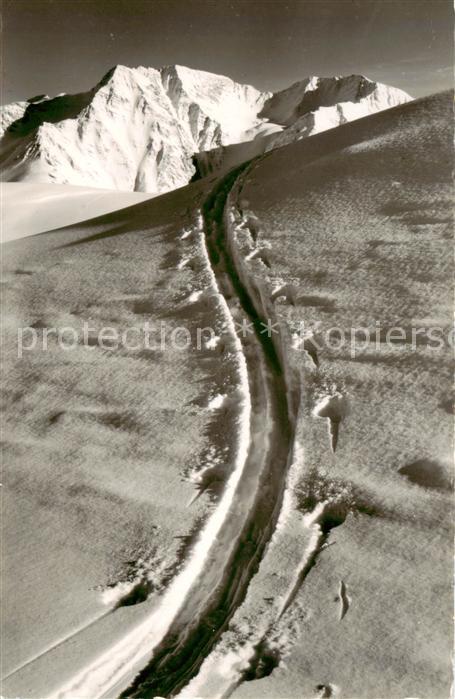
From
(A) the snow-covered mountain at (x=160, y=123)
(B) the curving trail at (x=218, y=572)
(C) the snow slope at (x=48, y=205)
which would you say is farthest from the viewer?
(A) the snow-covered mountain at (x=160, y=123)

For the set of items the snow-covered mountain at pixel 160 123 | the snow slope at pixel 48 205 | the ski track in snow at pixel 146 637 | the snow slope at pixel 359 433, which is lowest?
the ski track in snow at pixel 146 637

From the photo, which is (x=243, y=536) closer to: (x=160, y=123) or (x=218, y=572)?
(x=218, y=572)

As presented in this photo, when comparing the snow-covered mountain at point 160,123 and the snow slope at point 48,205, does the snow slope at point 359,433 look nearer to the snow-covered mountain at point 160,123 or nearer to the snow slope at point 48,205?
the snow slope at point 48,205

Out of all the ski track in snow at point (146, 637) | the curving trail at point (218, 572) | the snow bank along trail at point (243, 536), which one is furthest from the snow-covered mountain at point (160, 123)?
the ski track in snow at point (146, 637)

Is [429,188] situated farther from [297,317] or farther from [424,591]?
[424,591]

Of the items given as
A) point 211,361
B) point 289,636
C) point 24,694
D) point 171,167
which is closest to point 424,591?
point 289,636

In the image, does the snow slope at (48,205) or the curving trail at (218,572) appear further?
the snow slope at (48,205)

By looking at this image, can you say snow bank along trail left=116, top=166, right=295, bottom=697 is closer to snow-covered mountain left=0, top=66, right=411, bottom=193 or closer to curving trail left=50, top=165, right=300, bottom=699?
curving trail left=50, top=165, right=300, bottom=699

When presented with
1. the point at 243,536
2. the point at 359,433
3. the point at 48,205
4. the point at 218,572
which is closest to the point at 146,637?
the point at 218,572
